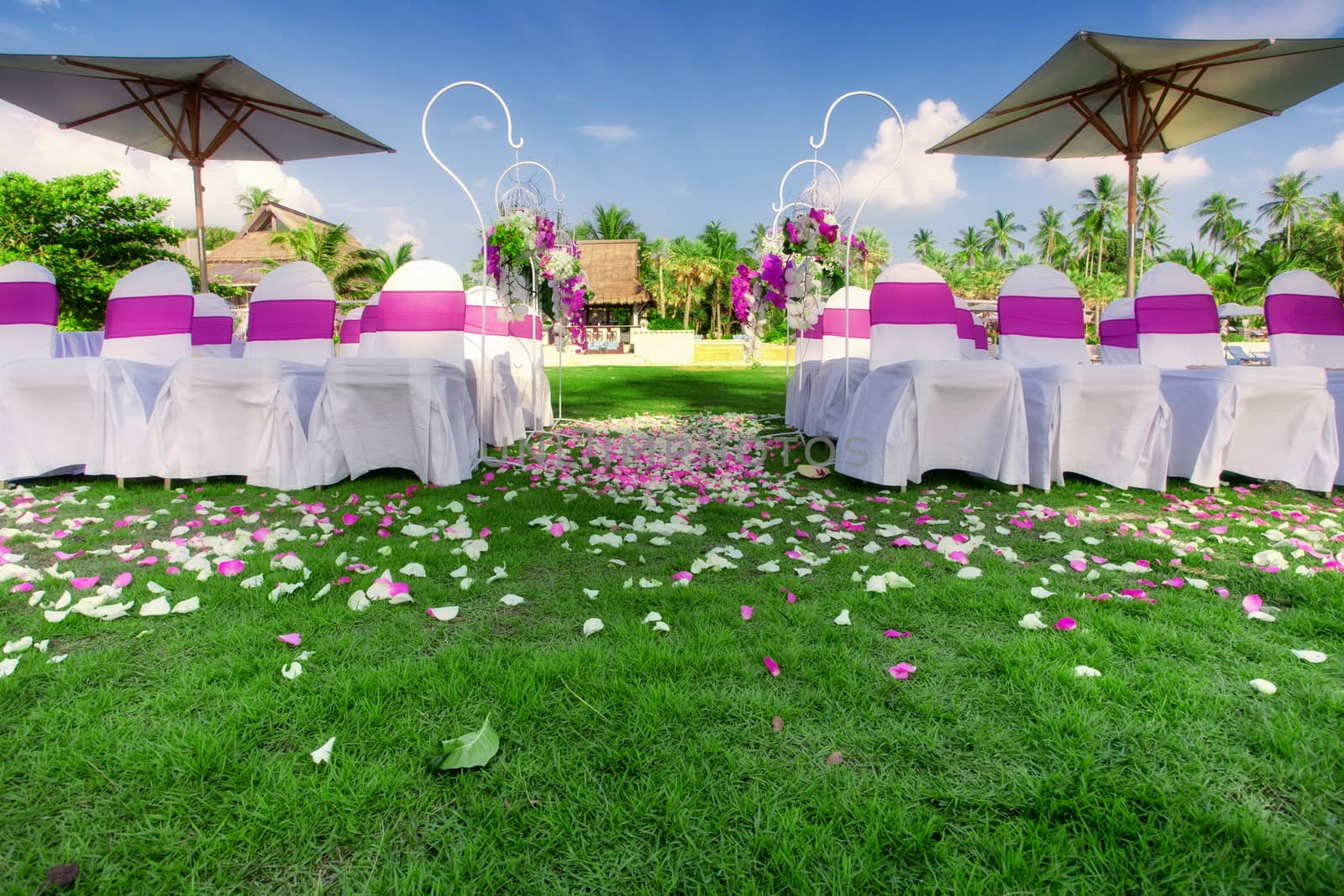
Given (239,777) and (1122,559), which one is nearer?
(239,777)

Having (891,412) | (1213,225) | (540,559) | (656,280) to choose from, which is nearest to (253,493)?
(540,559)

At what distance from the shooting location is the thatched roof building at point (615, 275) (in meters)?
30.4

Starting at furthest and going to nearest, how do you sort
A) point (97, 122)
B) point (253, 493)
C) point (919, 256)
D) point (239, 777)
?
point (919, 256) < point (97, 122) < point (253, 493) < point (239, 777)

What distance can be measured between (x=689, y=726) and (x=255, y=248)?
3516cm

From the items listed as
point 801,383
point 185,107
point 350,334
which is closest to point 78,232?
point 350,334

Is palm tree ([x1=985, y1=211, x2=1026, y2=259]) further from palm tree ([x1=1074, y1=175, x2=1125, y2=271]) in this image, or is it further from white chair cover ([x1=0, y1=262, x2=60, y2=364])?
white chair cover ([x1=0, y1=262, x2=60, y2=364])

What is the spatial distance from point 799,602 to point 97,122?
8.91 metres

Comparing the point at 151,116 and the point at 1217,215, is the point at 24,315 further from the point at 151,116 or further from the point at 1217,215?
the point at 1217,215

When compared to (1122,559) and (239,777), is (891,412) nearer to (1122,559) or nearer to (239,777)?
(1122,559)

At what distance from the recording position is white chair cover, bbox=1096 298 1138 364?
209 inches

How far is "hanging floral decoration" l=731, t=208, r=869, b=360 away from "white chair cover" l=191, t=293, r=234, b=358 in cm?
501

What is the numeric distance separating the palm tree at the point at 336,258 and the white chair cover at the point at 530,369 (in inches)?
666

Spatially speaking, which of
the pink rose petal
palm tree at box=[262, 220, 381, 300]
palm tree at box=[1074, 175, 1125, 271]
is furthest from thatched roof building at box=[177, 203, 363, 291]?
palm tree at box=[1074, 175, 1125, 271]

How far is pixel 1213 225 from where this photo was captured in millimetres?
42938
